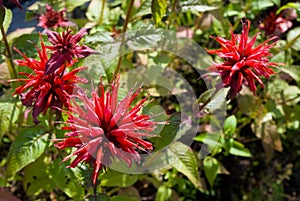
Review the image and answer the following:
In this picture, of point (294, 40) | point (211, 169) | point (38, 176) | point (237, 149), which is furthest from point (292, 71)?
point (38, 176)

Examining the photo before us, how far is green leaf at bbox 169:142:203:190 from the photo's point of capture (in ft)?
3.87

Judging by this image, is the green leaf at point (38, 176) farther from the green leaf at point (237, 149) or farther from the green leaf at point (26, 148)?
the green leaf at point (237, 149)

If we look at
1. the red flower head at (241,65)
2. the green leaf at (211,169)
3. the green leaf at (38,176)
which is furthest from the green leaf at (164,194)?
the red flower head at (241,65)

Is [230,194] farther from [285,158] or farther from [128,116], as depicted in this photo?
[128,116]

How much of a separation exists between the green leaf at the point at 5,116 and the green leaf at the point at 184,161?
1.51ft

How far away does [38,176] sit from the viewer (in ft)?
4.85

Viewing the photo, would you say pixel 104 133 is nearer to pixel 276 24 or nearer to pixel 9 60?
pixel 9 60

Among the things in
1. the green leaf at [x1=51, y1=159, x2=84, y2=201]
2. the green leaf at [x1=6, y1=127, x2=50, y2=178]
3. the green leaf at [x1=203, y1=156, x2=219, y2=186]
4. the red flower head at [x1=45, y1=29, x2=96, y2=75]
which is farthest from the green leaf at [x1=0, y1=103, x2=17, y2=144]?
the green leaf at [x1=203, y1=156, x2=219, y2=186]

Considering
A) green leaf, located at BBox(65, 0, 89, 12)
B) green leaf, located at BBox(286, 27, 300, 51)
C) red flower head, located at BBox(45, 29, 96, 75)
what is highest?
red flower head, located at BBox(45, 29, 96, 75)

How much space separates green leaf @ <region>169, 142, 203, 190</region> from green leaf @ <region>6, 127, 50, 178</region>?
0.35 metres

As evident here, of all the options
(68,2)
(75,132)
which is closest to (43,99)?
(75,132)

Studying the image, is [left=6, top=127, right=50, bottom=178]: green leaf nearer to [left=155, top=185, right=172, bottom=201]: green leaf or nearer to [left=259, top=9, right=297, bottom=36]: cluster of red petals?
[left=155, top=185, right=172, bottom=201]: green leaf

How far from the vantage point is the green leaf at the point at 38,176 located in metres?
1.44

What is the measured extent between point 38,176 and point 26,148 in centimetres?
38
